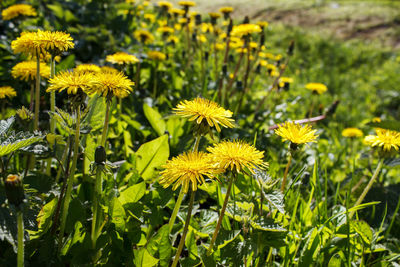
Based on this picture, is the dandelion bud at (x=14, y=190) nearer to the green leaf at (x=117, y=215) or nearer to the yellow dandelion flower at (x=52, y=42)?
the green leaf at (x=117, y=215)

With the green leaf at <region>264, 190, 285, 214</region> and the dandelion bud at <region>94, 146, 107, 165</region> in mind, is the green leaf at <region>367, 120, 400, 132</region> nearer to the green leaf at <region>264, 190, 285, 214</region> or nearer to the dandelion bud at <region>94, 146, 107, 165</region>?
the green leaf at <region>264, 190, 285, 214</region>

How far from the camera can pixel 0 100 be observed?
167cm

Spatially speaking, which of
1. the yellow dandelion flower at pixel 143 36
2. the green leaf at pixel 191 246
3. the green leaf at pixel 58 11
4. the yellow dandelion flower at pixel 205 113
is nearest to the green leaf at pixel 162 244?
A: the green leaf at pixel 191 246

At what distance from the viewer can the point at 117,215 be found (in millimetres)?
1202

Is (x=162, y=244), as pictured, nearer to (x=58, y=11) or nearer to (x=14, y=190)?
(x=14, y=190)

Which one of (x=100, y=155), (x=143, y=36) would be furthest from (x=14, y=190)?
(x=143, y=36)

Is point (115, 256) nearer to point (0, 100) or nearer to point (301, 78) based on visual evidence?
point (0, 100)

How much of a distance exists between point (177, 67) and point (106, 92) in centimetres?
228

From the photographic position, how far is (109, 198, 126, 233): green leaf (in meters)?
1.18

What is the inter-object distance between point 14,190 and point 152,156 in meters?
0.79

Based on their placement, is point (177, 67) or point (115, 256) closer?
point (115, 256)

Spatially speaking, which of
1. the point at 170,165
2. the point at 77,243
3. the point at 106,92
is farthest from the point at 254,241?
the point at 106,92

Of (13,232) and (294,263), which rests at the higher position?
(13,232)

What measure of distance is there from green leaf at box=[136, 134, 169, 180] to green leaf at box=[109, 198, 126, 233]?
394mm
